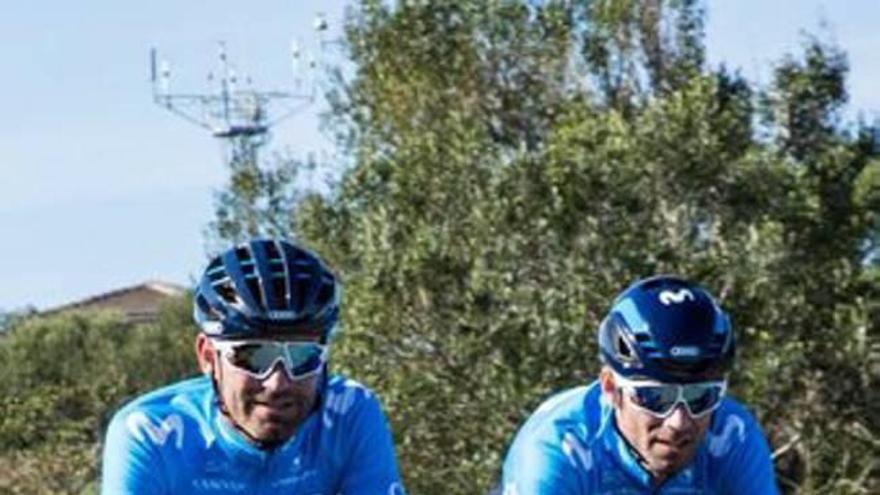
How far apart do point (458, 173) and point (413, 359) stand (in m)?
1.85

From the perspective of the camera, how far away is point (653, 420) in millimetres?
7371

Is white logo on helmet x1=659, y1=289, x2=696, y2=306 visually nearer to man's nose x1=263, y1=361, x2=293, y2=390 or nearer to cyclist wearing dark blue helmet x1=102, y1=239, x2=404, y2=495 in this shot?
cyclist wearing dark blue helmet x1=102, y1=239, x2=404, y2=495

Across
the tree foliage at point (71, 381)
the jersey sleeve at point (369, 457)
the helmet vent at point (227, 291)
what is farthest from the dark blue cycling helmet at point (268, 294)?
the tree foliage at point (71, 381)

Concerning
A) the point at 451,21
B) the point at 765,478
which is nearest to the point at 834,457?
the point at 451,21

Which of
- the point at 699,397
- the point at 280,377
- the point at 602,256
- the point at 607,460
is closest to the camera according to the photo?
the point at 280,377

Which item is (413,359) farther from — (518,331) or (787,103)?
(787,103)

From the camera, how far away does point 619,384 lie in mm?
7426

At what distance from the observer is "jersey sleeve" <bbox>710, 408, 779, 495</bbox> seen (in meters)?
7.67

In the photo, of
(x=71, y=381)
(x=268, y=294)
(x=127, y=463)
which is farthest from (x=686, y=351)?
(x=71, y=381)

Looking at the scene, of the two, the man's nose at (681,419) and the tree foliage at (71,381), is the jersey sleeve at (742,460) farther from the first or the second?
the tree foliage at (71,381)

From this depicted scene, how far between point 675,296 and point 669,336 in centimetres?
14

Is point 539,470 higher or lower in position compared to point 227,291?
lower

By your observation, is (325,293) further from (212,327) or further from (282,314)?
(212,327)

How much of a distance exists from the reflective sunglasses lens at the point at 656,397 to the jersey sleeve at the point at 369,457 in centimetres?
67
